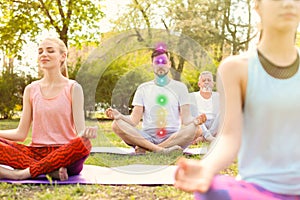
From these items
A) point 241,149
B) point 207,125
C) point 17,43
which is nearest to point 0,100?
point 17,43

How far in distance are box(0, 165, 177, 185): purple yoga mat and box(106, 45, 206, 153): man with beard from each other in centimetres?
58

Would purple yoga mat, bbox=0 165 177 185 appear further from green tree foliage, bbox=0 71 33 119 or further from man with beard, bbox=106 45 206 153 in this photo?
green tree foliage, bbox=0 71 33 119

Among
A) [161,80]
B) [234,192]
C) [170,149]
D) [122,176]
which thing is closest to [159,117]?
[170,149]

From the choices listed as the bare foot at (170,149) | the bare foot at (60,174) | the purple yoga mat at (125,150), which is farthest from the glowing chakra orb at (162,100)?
the bare foot at (60,174)

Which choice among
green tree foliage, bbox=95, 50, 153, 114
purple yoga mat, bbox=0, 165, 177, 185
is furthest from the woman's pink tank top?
green tree foliage, bbox=95, 50, 153, 114

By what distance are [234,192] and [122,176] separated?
2548 millimetres

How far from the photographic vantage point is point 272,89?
183 cm

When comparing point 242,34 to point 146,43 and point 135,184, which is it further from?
point 135,184

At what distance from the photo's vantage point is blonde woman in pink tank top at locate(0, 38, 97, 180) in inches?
153

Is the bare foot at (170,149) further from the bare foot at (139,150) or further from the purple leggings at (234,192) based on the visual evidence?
the purple leggings at (234,192)

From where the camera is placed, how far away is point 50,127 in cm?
414

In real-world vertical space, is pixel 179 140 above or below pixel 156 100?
below

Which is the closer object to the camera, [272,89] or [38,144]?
[272,89]

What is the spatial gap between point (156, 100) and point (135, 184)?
160 centimetres
